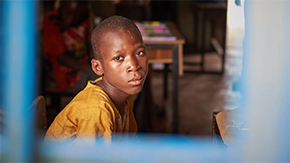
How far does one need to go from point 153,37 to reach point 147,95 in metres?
0.48

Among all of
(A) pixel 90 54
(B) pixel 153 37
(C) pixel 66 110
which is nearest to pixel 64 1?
(A) pixel 90 54

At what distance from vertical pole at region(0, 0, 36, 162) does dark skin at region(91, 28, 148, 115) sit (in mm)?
646

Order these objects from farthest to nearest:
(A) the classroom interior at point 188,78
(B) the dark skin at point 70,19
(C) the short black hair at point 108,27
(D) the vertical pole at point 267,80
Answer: (A) the classroom interior at point 188,78 → (B) the dark skin at point 70,19 → (C) the short black hair at point 108,27 → (D) the vertical pole at point 267,80

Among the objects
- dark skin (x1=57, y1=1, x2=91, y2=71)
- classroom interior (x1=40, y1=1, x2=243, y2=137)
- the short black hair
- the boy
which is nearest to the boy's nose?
the boy

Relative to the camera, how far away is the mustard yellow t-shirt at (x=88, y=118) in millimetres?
1291

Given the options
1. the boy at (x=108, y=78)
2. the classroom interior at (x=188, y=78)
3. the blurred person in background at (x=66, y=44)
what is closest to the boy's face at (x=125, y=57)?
the boy at (x=108, y=78)

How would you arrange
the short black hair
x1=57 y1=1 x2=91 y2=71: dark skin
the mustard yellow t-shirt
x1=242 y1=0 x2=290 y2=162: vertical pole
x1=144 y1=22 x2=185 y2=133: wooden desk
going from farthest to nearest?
1. x1=57 y1=1 x2=91 y2=71: dark skin
2. x1=144 y1=22 x2=185 y2=133: wooden desk
3. the short black hair
4. the mustard yellow t-shirt
5. x1=242 y1=0 x2=290 y2=162: vertical pole

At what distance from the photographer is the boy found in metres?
1.33

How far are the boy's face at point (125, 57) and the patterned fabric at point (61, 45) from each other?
6.22 feet

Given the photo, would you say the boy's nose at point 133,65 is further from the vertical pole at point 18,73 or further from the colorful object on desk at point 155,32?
the colorful object on desk at point 155,32

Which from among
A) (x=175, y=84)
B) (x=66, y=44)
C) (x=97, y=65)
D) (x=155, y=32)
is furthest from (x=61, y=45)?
(x=97, y=65)

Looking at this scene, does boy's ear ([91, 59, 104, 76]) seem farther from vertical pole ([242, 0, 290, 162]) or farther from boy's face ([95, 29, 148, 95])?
vertical pole ([242, 0, 290, 162])

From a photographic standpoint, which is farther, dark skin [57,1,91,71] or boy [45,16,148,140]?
dark skin [57,1,91,71]

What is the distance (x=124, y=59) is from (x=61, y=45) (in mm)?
2004
